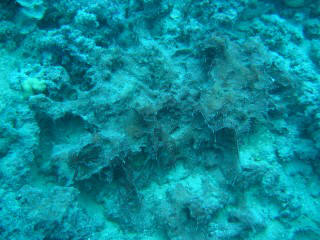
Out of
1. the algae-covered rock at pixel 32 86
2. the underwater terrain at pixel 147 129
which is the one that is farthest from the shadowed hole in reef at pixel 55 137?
the algae-covered rock at pixel 32 86

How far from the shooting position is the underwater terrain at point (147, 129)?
10.7ft

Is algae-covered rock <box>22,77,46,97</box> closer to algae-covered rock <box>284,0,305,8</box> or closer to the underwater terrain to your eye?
the underwater terrain

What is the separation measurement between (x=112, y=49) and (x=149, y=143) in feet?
5.66

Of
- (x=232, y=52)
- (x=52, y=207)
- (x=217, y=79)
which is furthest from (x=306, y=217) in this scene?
(x=52, y=207)

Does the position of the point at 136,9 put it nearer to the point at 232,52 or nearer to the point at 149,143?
the point at 232,52

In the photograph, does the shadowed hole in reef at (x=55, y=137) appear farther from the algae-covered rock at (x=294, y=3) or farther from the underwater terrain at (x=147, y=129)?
the algae-covered rock at (x=294, y=3)

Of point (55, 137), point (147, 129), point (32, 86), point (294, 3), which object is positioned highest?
point (294, 3)

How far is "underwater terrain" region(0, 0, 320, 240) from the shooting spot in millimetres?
3268

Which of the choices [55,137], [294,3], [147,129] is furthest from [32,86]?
[294,3]

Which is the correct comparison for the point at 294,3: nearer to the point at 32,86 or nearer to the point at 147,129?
the point at 147,129

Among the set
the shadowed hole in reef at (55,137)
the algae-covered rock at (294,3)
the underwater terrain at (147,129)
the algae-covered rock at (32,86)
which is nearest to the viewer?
the underwater terrain at (147,129)

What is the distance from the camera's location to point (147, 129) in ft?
11.1

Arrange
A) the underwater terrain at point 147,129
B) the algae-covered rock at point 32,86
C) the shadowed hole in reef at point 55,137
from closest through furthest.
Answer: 1. the underwater terrain at point 147,129
2. the shadowed hole in reef at point 55,137
3. the algae-covered rock at point 32,86

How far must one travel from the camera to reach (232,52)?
4.05 metres
